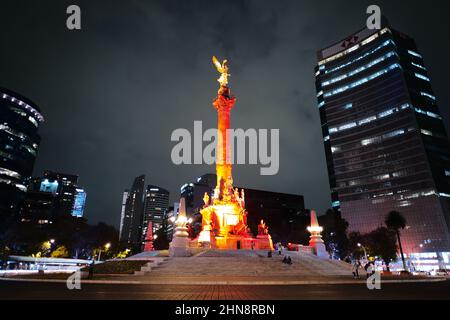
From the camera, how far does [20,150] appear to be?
312ft

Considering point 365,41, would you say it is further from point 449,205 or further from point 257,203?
point 257,203

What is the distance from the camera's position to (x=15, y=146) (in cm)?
9344

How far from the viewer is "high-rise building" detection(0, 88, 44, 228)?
3504 inches

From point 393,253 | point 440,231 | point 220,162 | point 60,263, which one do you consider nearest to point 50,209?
point 60,263

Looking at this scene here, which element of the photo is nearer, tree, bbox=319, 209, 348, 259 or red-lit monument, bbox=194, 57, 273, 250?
red-lit monument, bbox=194, 57, 273, 250

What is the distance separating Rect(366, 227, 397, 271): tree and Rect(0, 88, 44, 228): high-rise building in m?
102

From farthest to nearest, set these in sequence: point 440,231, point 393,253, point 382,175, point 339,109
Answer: point 339,109
point 382,175
point 440,231
point 393,253

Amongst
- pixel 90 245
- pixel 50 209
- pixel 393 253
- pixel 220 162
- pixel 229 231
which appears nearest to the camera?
pixel 229 231

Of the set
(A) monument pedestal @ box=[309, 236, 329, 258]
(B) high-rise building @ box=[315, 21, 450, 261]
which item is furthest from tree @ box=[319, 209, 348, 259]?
(A) monument pedestal @ box=[309, 236, 329, 258]

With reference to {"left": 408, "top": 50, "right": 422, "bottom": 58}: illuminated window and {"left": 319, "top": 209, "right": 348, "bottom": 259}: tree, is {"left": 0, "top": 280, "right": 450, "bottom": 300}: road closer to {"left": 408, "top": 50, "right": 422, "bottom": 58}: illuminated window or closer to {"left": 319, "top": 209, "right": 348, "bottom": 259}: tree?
{"left": 319, "top": 209, "right": 348, "bottom": 259}: tree

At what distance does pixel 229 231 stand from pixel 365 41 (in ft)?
402

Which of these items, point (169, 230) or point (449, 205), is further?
point (169, 230)

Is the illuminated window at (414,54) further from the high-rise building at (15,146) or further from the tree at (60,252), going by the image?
the high-rise building at (15,146)

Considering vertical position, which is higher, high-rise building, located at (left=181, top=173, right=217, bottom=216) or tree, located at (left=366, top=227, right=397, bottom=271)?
high-rise building, located at (left=181, top=173, right=217, bottom=216)
